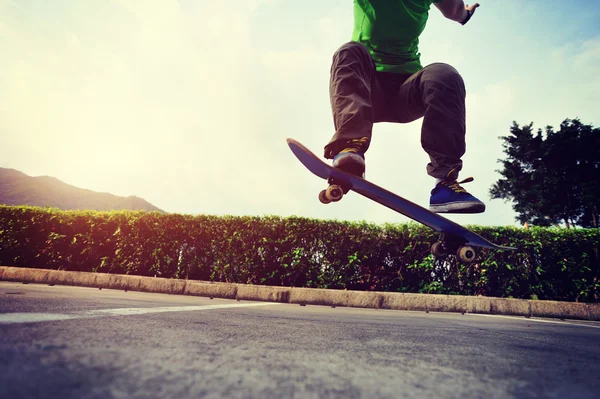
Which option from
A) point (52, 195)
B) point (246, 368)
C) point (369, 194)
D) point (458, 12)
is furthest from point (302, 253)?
point (52, 195)

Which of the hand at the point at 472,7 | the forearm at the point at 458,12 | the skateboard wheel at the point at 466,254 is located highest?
the hand at the point at 472,7

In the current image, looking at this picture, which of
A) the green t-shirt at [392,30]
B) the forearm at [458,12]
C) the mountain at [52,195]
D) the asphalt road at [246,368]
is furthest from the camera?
the mountain at [52,195]

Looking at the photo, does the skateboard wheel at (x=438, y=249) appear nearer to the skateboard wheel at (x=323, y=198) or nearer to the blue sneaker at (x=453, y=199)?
the blue sneaker at (x=453, y=199)

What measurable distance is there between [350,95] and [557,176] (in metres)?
30.6

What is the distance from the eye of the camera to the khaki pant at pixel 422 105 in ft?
8.56

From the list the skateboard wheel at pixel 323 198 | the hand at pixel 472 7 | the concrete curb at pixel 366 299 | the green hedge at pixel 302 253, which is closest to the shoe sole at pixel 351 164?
the skateboard wheel at pixel 323 198

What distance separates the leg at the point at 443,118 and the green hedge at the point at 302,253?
14.6 feet

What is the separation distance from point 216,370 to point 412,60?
128 inches

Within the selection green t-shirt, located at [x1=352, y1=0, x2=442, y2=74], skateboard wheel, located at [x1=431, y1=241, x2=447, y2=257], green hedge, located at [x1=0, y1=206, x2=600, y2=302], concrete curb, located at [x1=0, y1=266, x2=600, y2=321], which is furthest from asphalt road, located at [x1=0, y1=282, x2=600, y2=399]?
green hedge, located at [x1=0, y1=206, x2=600, y2=302]

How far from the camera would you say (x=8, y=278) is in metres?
7.54

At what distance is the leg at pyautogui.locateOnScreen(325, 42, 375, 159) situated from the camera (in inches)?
101

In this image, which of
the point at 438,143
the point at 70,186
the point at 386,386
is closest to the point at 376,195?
the point at 438,143

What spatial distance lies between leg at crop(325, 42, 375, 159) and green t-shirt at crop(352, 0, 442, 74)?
0.77ft

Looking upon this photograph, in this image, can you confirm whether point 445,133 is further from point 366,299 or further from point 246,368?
point 366,299
